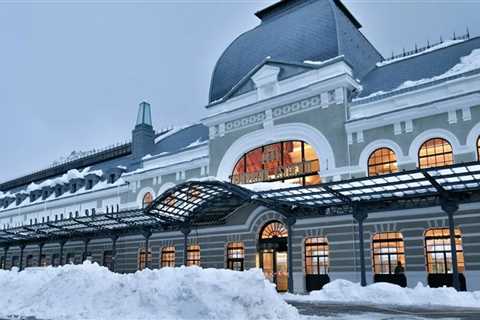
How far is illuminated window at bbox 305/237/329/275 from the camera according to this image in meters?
24.5

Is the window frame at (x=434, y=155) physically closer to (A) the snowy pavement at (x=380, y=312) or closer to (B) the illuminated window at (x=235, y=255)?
(A) the snowy pavement at (x=380, y=312)

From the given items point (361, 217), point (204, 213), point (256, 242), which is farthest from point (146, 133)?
point (361, 217)

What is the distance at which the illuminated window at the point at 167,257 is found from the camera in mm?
31823

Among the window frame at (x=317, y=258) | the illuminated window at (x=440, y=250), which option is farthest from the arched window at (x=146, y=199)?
the illuminated window at (x=440, y=250)

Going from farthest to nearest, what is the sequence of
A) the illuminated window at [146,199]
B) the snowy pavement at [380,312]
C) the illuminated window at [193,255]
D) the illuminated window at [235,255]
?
the illuminated window at [146,199]
the illuminated window at [193,255]
the illuminated window at [235,255]
the snowy pavement at [380,312]

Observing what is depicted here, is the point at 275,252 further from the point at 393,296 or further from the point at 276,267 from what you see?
the point at 393,296

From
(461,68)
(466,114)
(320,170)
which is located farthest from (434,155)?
(320,170)

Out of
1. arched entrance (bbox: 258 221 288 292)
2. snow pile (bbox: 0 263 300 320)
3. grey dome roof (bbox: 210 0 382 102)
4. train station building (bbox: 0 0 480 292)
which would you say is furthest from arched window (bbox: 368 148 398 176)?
snow pile (bbox: 0 263 300 320)

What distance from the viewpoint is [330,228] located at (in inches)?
955

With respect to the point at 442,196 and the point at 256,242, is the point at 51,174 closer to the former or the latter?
the point at 256,242

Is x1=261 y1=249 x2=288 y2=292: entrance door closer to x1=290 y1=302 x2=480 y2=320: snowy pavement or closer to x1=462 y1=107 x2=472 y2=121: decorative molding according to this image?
x1=290 y1=302 x2=480 y2=320: snowy pavement

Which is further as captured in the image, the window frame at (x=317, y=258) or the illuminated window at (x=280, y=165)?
the illuminated window at (x=280, y=165)

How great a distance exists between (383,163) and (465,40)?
26.7ft

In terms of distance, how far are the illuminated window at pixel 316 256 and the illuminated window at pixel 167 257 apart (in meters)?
10.6
